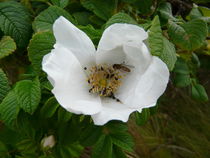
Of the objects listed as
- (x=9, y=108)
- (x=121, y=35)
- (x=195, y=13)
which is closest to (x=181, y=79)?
(x=195, y=13)

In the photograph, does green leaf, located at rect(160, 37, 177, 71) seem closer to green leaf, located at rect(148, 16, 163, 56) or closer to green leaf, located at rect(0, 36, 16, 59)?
green leaf, located at rect(148, 16, 163, 56)

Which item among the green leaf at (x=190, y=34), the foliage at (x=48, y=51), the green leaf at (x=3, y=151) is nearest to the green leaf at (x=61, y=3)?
the foliage at (x=48, y=51)

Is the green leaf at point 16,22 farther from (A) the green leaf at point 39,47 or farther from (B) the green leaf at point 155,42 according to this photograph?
(B) the green leaf at point 155,42

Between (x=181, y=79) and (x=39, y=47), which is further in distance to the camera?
(x=181, y=79)

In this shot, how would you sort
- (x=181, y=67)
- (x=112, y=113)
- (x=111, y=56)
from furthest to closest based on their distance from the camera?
(x=181, y=67) < (x=111, y=56) < (x=112, y=113)

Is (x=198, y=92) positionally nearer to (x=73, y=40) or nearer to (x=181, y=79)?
(x=181, y=79)

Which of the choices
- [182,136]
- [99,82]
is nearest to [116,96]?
[99,82]

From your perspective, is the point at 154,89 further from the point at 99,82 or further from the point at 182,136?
the point at 182,136
